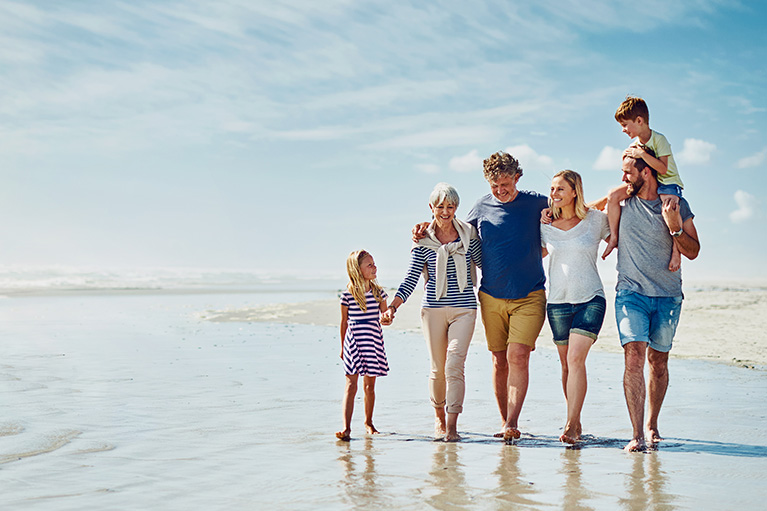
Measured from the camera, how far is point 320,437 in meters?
5.59

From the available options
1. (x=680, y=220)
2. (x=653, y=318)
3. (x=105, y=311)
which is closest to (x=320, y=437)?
(x=653, y=318)

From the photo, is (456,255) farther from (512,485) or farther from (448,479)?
(512,485)

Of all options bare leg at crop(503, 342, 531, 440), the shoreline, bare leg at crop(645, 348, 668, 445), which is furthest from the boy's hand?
the shoreline

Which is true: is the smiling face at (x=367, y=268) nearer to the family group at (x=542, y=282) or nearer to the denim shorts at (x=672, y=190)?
the family group at (x=542, y=282)

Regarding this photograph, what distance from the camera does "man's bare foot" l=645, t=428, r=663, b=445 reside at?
540 centimetres

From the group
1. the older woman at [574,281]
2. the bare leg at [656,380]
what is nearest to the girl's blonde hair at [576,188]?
the older woman at [574,281]

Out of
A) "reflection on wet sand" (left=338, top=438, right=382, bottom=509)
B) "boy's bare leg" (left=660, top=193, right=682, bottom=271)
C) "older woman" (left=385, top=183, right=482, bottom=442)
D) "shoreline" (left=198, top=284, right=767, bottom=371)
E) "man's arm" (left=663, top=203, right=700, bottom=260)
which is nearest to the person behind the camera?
"reflection on wet sand" (left=338, top=438, right=382, bottom=509)

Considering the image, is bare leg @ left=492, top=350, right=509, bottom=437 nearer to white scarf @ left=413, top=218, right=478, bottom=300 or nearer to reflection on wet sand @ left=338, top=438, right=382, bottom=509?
white scarf @ left=413, top=218, right=478, bottom=300

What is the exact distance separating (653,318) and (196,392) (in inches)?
175

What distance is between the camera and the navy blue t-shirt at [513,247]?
564 centimetres

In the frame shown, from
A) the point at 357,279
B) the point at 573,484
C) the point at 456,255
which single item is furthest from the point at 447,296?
the point at 573,484

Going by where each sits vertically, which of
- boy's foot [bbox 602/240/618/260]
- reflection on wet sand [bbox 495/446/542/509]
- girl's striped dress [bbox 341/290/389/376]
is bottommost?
reflection on wet sand [bbox 495/446/542/509]

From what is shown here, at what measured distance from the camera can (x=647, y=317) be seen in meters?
5.42

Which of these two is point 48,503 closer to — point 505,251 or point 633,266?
point 505,251
